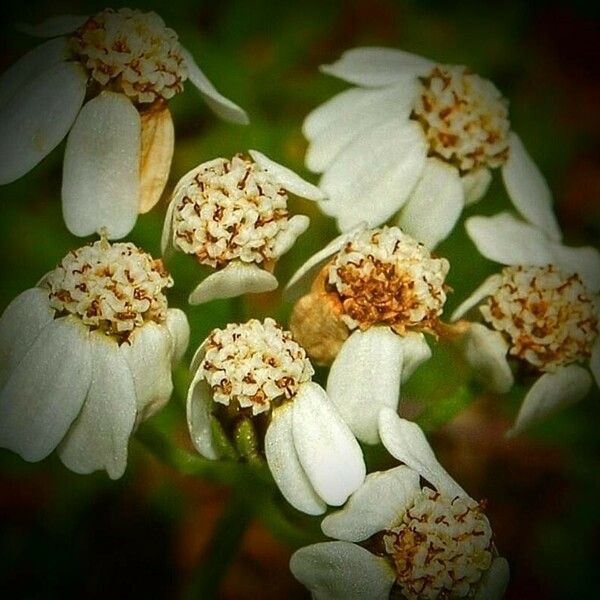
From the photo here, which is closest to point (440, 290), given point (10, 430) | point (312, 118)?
point (312, 118)

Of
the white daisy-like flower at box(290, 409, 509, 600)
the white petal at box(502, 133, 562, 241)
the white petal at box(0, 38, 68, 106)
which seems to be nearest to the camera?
the white daisy-like flower at box(290, 409, 509, 600)

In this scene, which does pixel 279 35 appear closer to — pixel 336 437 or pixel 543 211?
pixel 543 211

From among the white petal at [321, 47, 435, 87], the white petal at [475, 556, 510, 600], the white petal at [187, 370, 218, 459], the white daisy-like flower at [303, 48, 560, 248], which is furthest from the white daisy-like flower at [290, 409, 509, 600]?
the white petal at [321, 47, 435, 87]

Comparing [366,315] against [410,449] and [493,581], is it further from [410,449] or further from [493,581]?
[493,581]

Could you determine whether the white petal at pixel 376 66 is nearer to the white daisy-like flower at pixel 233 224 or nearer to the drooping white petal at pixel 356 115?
the drooping white petal at pixel 356 115

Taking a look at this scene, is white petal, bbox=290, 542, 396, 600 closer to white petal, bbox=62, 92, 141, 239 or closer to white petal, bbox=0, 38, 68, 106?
white petal, bbox=62, 92, 141, 239

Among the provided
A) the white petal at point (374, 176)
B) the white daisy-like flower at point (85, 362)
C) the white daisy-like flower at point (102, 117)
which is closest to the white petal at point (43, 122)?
the white daisy-like flower at point (102, 117)

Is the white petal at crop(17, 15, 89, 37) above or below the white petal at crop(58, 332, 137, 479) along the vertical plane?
above
